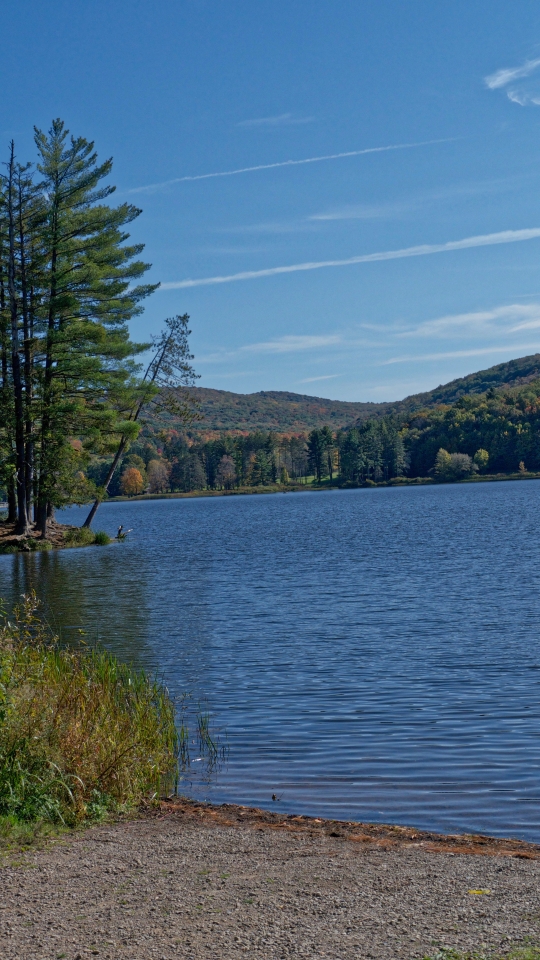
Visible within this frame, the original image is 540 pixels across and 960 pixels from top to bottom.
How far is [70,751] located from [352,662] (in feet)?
26.6

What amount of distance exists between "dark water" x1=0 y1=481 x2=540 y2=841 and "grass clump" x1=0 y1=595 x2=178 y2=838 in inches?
37.7

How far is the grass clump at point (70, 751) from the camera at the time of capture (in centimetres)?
760

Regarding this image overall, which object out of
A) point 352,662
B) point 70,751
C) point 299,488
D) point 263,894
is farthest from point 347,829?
point 299,488

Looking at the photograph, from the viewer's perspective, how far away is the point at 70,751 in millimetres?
8234

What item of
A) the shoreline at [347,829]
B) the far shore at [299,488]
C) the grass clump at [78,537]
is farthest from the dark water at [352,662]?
the far shore at [299,488]

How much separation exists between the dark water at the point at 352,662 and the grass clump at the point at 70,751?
3.14ft

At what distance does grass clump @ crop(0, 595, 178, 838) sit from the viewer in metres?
7.60

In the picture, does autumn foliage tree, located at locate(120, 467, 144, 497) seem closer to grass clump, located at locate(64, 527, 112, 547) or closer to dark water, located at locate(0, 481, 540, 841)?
grass clump, located at locate(64, 527, 112, 547)

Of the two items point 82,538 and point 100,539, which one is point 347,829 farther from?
point 100,539

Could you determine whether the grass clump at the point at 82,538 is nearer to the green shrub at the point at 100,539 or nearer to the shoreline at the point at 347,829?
the green shrub at the point at 100,539

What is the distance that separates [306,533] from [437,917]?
48435 millimetres

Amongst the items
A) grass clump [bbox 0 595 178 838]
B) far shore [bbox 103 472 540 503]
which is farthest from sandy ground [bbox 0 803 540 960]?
far shore [bbox 103 472 540 503]

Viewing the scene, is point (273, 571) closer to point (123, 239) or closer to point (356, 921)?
point (123, 239)

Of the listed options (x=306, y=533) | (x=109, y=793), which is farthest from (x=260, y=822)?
(x=306, y=533)
